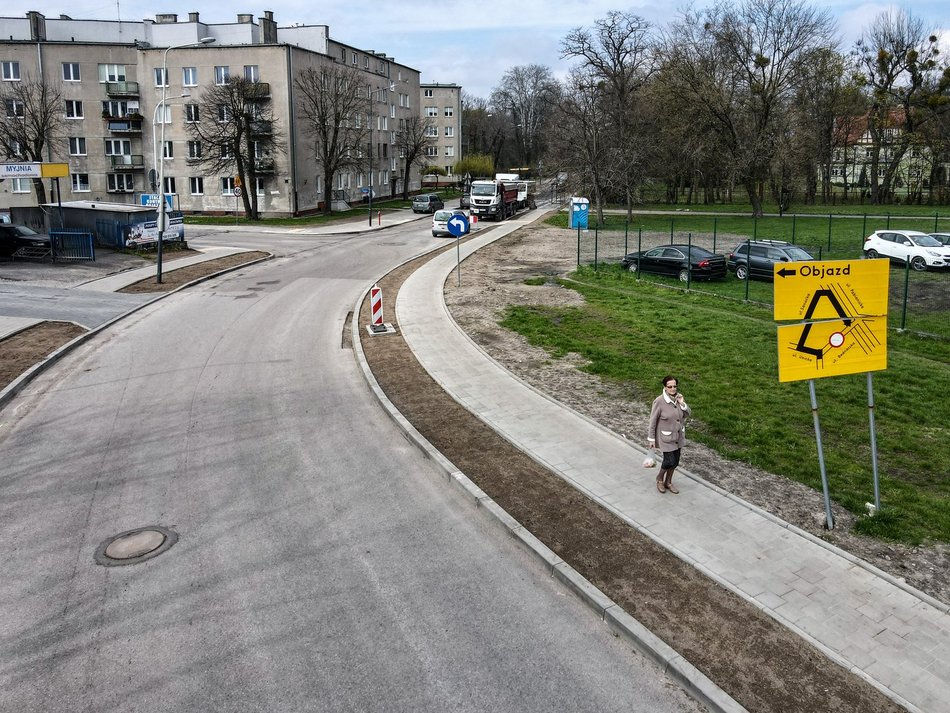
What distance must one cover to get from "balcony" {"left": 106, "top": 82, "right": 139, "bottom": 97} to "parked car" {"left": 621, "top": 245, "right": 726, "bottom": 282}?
4411 cm

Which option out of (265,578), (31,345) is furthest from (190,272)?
(265,578)

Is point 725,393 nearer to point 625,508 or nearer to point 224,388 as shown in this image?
point 625,508

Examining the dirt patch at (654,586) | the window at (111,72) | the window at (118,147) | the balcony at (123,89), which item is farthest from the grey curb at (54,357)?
the window at (111,72)

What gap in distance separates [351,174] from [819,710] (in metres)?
64.8

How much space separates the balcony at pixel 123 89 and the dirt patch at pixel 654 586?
169 feet

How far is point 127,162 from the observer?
184 ft

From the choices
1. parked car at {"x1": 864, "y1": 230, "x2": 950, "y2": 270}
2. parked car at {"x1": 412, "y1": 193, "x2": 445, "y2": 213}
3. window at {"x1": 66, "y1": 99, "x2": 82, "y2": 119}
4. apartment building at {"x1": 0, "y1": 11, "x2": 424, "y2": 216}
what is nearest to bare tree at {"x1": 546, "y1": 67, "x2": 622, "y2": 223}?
parked car at {"x1": 412, "y1": 193, "x2": 445, "y2": 213}

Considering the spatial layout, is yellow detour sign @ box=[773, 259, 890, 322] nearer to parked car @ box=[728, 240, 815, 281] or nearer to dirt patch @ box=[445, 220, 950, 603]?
dirt patch @ box=[445, 220, 950, 603]

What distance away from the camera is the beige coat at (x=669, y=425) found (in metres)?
9.17

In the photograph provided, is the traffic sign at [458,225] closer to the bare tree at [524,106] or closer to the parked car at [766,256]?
the parked car at [766,256]

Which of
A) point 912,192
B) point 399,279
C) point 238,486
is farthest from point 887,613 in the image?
point 912,192

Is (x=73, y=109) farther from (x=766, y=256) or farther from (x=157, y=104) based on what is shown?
(x=766, y=256)

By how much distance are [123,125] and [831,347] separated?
58.6m

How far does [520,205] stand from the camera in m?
61.2
